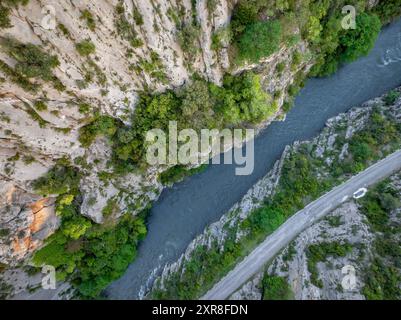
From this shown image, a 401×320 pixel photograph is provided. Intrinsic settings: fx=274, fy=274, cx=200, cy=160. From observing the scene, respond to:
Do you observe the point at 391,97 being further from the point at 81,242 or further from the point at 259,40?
the point at 81,242

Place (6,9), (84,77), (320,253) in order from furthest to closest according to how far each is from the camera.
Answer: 1. (320,253)
2. (84,77)
3. (6,9)

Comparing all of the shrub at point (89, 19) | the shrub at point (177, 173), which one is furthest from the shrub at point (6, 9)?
the shrub at point (177, 173)

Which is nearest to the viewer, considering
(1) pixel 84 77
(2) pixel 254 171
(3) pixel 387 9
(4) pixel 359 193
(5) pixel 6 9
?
(5) pixel 6 9

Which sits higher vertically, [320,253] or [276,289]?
[320,253]

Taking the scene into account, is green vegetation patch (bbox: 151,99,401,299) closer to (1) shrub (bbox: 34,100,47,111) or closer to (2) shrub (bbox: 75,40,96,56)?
(1) shrub (bbox: 34,100,47,111)

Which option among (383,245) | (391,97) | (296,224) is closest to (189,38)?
(296,224)

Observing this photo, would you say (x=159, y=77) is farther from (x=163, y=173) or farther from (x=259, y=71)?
(x=163, y=173)

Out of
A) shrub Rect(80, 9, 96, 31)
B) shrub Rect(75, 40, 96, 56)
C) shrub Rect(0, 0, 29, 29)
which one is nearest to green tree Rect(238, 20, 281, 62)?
shrub Rect(80, 9, 96, 31)
